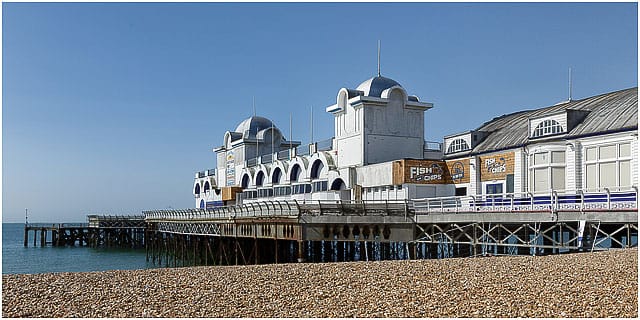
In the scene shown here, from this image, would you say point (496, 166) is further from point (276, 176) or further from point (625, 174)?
point (276, 176)

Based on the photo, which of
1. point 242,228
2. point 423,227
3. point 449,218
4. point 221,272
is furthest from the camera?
point 242,228

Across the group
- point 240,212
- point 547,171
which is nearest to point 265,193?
point 240,212

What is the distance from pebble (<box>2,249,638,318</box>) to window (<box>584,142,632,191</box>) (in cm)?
1124

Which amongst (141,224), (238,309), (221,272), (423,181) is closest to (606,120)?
(423,181)

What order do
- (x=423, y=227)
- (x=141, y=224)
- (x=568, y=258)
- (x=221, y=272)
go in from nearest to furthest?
(x=221, y=272) < (x=568, y=258) < (x=423, y=227) < (x=141, y=224)

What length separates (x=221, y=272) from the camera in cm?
1505

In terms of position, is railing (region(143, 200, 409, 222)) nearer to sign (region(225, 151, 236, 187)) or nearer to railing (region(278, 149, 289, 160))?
railing (region(278, 149, 289, 160))

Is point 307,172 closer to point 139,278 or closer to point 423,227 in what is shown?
point 423,227

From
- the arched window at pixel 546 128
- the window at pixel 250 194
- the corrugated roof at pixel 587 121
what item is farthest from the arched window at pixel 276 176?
the arched window at pixel 546 128

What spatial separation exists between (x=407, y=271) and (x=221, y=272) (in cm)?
360

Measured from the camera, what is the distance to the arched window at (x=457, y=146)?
35.5 meters

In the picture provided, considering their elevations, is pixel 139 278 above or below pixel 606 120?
below

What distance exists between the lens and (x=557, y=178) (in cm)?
2870

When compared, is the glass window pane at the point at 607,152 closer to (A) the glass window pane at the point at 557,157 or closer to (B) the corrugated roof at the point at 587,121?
(B) the corrugated roof at the point at 587,121
